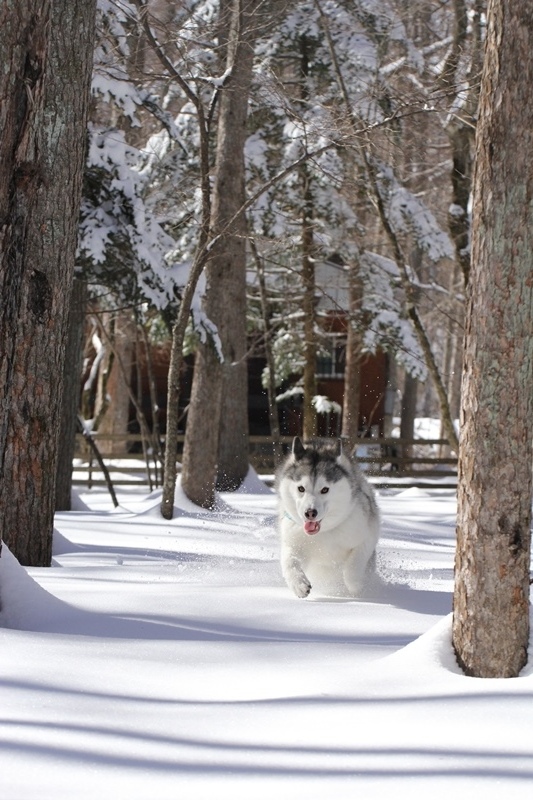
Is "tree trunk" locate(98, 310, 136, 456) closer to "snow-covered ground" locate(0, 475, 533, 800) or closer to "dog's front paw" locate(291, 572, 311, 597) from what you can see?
"dog's front paw" locate(291, 572, 311, 597)

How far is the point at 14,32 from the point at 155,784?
3597 millimetres

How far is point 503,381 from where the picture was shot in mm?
4664

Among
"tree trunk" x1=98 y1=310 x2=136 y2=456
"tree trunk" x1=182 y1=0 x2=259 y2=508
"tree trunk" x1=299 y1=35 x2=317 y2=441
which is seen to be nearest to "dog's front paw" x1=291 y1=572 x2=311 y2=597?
"tree trunk" x1=182 y1=0 x2=259 y2=508

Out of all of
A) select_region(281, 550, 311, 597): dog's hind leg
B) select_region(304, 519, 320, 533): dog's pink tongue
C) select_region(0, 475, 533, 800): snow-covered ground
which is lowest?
select_region(0, 475, 533, 800): snow-covered ground

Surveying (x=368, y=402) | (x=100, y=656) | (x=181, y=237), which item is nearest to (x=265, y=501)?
(x=181, y=237)

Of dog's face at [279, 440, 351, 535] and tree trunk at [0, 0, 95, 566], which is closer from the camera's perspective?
dog's face at [279, 440, 351, 535]

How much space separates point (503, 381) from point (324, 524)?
3.13 metres

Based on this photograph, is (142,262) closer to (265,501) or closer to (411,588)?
(265,501)

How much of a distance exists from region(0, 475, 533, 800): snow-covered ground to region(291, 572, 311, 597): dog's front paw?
0.09m

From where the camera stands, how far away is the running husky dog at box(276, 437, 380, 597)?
743 cm

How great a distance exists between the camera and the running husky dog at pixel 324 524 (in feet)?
24.4

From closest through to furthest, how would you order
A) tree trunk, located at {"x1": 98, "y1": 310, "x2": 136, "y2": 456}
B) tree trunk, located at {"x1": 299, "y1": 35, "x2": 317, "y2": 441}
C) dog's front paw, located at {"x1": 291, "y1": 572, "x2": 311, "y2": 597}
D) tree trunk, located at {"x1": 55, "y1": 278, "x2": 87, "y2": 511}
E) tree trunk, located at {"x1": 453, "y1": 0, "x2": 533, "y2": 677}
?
tree trunk, located at {"x1": 453, "y1": 0, "x2": 533, "y2": 677} < dog's front paw, located at {"x1": 291, "y1": 572, "x2": 311, "y2": 597} < tree trunk, located at {"x1": 55, "y1": 278, "x2": 87, "y2": 511} < tree trunk, located at {"x1": 299, "y1": 35, "x2": 317, "y2": 441} < tree trunk, located at {"x1": 98, "y1": 310, "x2": 136, "y2": 456}

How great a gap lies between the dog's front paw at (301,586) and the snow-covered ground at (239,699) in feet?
0.28

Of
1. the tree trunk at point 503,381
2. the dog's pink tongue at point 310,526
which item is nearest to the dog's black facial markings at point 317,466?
the dog's pink tongue at point 310,526
